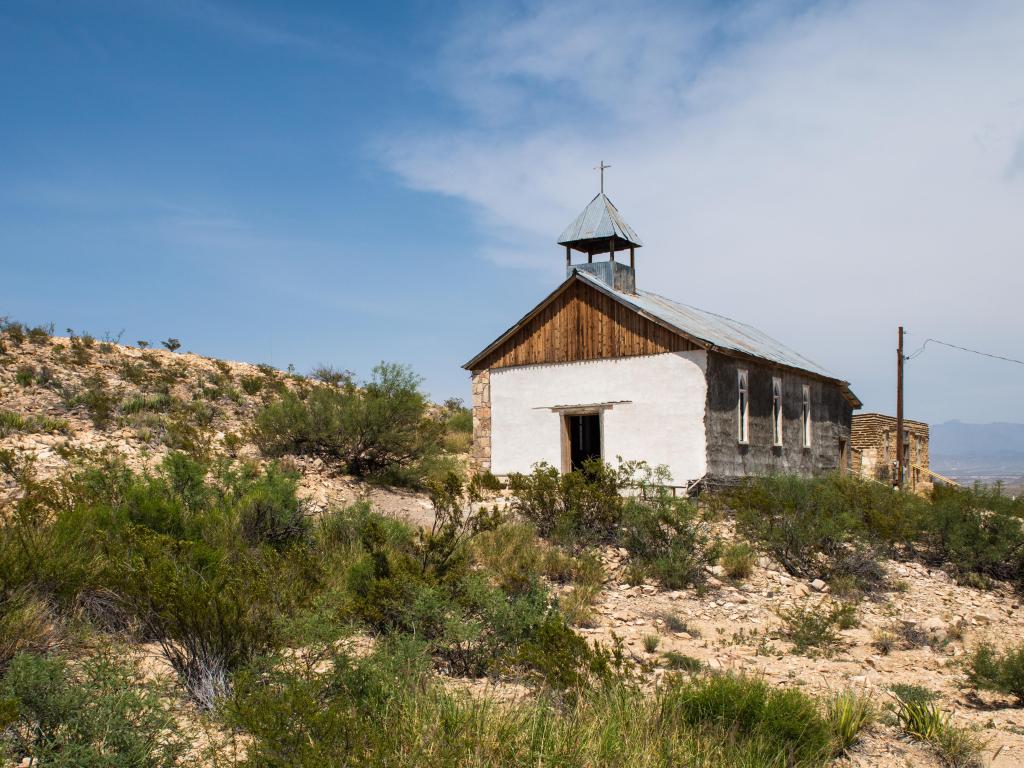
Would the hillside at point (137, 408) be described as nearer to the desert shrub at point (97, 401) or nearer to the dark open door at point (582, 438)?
the desert shrub at point (97, 401)

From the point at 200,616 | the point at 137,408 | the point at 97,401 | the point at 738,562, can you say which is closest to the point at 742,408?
the point at 738,562

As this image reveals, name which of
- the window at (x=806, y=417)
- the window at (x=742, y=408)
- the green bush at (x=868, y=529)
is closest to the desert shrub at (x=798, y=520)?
the green bush at (x=868, y=529)

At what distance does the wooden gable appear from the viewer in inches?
741

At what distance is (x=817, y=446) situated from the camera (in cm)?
2378

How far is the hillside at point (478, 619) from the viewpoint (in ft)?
17.8

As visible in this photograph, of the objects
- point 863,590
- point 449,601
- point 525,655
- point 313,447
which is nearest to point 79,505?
point 449,601

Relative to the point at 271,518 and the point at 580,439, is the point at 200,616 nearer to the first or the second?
the point at 271,518

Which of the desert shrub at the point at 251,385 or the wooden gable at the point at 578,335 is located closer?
the wooden gable at the point at 578,335

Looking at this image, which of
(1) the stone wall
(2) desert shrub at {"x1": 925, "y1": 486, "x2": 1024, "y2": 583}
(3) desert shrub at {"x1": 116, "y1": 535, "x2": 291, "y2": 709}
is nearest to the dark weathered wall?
(2) desert shrub at {"x1": 925, "y1": 486, "x2": 1024, "y2": 583}

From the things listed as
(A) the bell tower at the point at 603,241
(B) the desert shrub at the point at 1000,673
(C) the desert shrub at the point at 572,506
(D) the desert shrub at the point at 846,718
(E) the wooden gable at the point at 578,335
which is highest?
(A) the bell tower at the point at 603,241

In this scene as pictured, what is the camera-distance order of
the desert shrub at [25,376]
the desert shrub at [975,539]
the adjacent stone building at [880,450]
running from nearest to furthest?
the desert shrub at [975,539], the desert shrub at [25,376], the adjacent stone building at [880,450]

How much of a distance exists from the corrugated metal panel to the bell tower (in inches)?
19.5

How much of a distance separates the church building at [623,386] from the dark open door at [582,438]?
4cm

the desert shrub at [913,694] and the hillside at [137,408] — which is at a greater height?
the hillside at [137,408]
